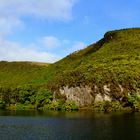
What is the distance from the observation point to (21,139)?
94.9m

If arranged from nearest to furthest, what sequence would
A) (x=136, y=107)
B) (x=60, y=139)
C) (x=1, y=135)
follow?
1. (x=60, y=139)
2. (x=1, y=135)
3. (x=136, y=107)

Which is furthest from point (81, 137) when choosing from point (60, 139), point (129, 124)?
point (129, 124)

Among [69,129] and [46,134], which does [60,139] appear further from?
[69,129]

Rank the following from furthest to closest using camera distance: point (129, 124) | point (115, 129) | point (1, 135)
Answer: point (129, 124) < point (115, 129) < point (1, 135)

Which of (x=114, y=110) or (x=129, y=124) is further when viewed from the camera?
(x=114, y=110)

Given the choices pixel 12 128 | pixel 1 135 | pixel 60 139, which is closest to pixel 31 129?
pixel 12 128

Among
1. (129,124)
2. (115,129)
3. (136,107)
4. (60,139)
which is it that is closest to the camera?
(60,139)

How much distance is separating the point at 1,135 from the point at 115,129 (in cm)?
3049

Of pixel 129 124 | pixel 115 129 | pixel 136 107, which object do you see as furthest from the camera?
pixel 136 107

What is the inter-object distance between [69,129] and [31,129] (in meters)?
10.5

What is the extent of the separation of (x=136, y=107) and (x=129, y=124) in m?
75.9

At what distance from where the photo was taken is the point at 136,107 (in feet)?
650

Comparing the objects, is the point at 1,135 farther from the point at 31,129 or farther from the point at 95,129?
the point at 95,129

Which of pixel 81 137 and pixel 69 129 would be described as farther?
pixel 69 129
